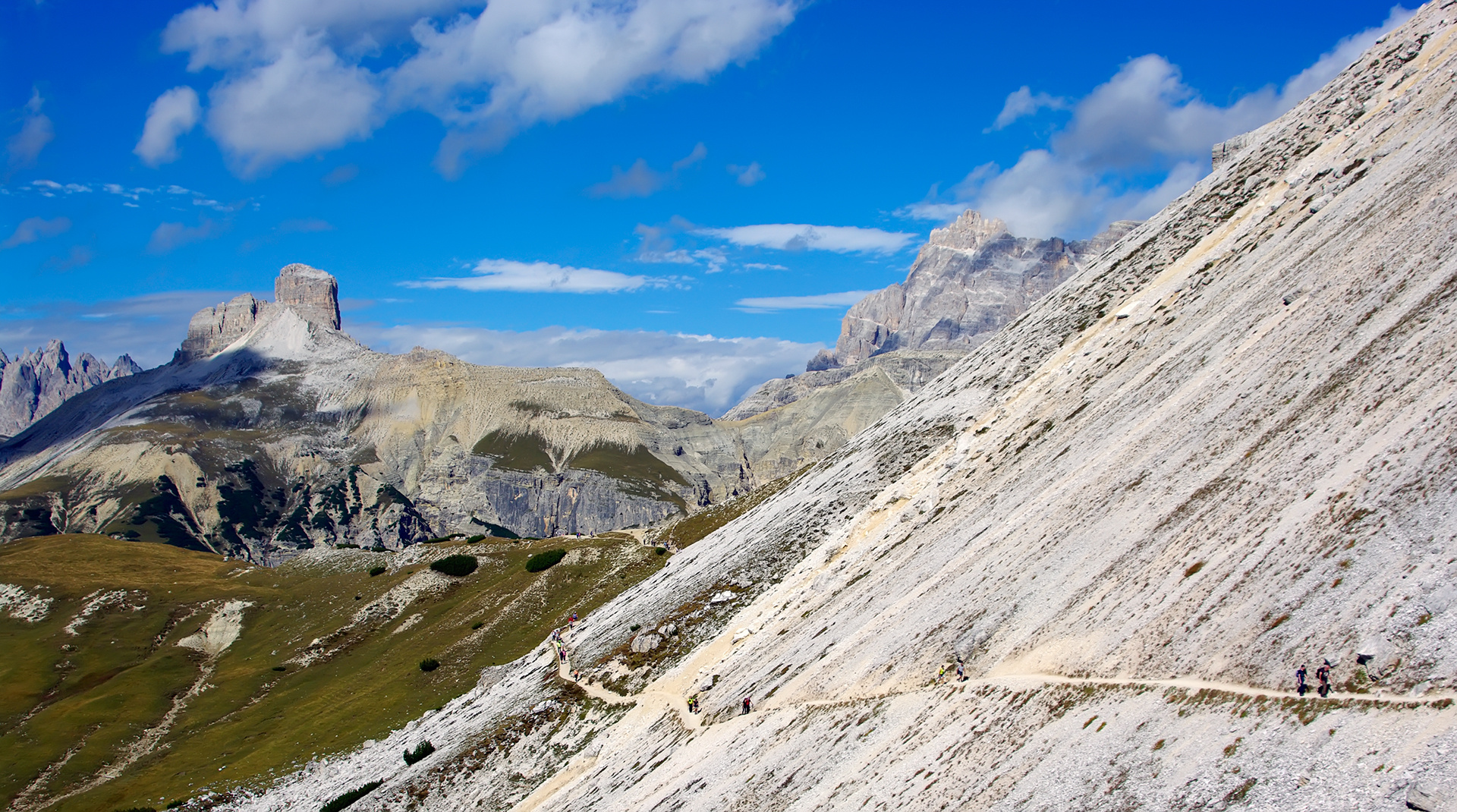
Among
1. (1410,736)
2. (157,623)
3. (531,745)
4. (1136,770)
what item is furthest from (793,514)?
(157,623)

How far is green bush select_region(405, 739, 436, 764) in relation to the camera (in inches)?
2454

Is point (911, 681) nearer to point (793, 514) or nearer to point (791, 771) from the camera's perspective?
point (791, 771)

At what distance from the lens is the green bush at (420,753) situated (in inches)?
2454

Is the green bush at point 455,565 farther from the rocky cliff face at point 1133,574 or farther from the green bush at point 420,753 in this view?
the green bush at point 420,753

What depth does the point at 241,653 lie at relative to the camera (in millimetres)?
114250

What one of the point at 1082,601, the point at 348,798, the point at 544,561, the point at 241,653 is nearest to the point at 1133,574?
the point at 1082,601

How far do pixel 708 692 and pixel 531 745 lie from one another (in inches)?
598

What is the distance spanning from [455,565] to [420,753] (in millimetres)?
60067

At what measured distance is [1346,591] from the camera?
2508 cm

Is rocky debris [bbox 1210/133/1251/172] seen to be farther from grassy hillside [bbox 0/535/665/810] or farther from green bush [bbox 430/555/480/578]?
green bush [bbox 430/555/480/578]

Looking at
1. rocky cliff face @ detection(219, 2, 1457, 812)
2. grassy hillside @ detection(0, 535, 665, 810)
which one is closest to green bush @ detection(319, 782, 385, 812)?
rocky cliff face @ detection(219, 2, 1457, 812)

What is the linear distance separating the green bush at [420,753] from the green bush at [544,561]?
43790mm

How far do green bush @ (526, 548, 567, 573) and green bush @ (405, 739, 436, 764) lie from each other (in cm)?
4379

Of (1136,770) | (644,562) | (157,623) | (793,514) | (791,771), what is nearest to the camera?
(1136,770)
